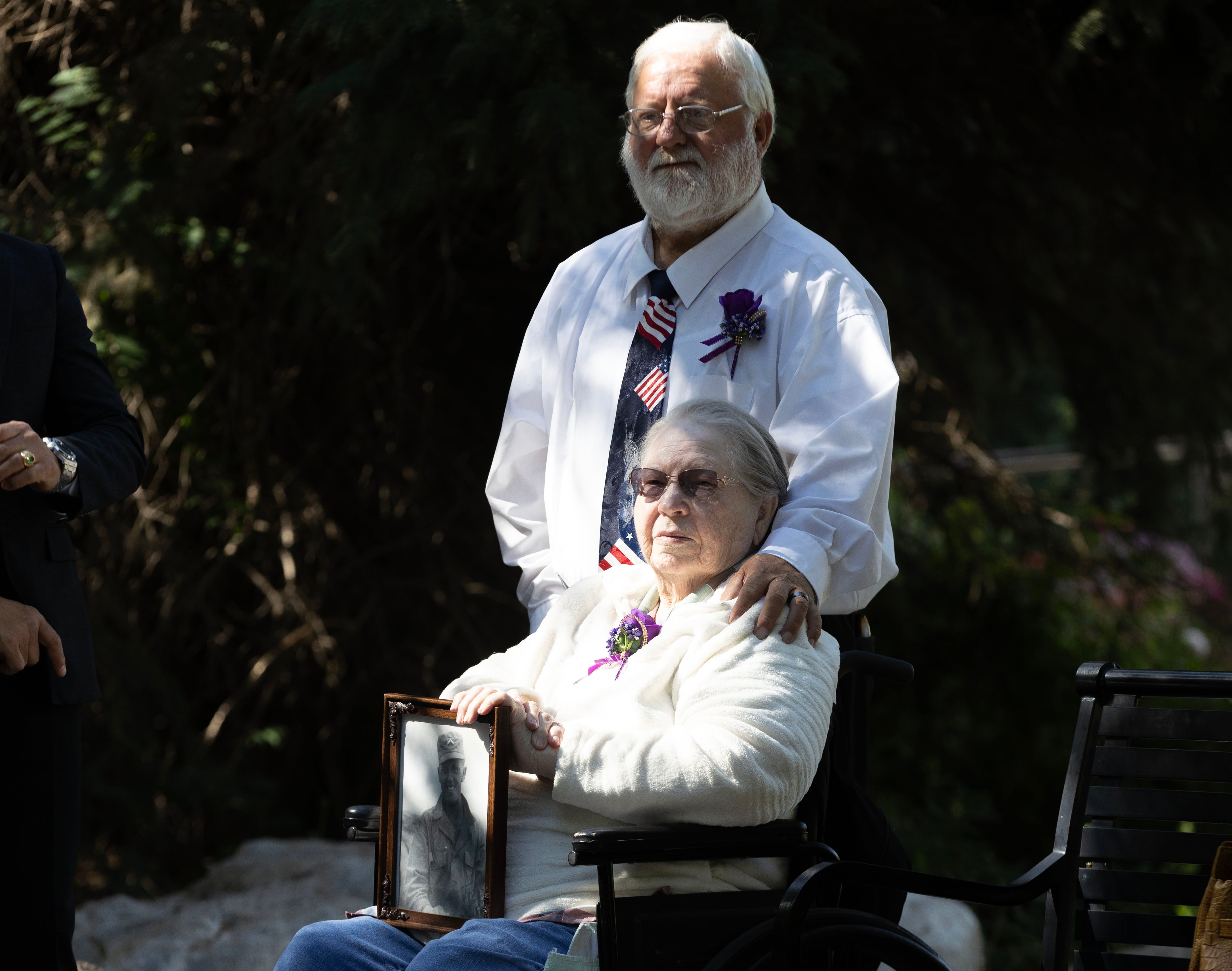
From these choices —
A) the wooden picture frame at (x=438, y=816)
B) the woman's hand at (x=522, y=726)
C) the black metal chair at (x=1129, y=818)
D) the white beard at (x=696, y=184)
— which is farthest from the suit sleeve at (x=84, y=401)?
the black metal chair at (x=1129, y=818)

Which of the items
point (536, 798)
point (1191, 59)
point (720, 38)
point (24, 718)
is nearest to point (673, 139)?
point (720, 38)

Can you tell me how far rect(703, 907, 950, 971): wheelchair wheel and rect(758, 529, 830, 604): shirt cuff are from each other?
0.47 metres

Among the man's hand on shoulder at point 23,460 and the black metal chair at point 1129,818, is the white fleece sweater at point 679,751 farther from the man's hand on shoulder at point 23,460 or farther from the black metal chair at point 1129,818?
the man's hand on shoulder at point 23,460

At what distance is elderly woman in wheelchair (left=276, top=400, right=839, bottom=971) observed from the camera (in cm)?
182

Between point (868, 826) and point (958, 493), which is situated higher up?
point (958, 493)

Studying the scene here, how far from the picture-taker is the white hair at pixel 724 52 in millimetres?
2324

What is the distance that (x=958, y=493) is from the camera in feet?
17.2

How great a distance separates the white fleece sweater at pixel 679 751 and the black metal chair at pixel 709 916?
0.04 meters

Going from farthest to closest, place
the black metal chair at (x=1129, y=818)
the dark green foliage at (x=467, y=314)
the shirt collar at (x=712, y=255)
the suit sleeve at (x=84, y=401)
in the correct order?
the dark green foliage at (x=467, y=314) < the shirt collar at (x=712, y=255) < the suit sleeve at (x=84, y=401) < the black metal chair at (x=1129, y=818)

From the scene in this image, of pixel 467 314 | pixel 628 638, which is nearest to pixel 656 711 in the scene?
pixel 628 638

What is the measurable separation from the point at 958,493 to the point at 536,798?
361 cm

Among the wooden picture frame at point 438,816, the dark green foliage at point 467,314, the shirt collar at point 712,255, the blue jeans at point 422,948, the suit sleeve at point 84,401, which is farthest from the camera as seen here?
the dark green foliage at point 467,314

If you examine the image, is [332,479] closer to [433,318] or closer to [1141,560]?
[433,318]

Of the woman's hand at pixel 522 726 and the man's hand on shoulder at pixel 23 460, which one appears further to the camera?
the man's hand on shoulder at pixel 23 460
